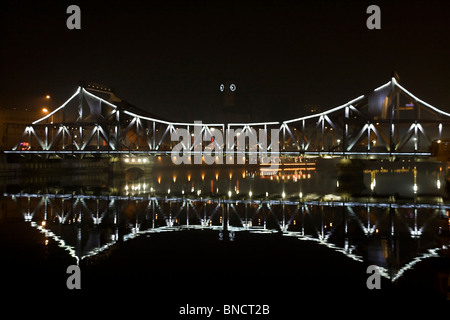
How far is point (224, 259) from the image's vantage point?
51.5 ft

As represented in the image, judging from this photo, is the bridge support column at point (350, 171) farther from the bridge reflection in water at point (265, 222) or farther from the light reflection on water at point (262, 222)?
the bridge reflection in water at point (265, 222)

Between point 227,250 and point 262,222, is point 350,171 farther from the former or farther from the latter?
point 227,250

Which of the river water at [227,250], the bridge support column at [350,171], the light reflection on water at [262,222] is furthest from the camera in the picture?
the bridge support column at [350,171]

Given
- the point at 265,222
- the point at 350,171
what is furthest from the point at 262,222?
the point at 350,171

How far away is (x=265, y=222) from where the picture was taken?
2481cm

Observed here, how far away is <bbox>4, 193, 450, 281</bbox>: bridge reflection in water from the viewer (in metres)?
17.2

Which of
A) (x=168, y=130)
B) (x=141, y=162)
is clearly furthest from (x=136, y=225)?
(x=141, y=162)

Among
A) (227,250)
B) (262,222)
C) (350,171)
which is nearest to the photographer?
(227,250)

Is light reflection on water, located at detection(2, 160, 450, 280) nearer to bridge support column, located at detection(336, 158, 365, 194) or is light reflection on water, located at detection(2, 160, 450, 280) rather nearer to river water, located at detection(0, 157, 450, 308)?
river water, located at detection(0, 157, 450, 308)

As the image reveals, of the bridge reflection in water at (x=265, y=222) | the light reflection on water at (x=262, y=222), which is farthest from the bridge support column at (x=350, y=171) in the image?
the bridge reflection in water at (x=265, y=222)

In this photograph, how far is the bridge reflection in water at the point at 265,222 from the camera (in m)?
17.2

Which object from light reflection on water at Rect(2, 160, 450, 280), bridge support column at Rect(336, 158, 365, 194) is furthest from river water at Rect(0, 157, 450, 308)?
bridge support column at Rect(336, 158, 365, 194)

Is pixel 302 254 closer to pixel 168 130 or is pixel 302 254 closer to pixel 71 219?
pixel 71 219
